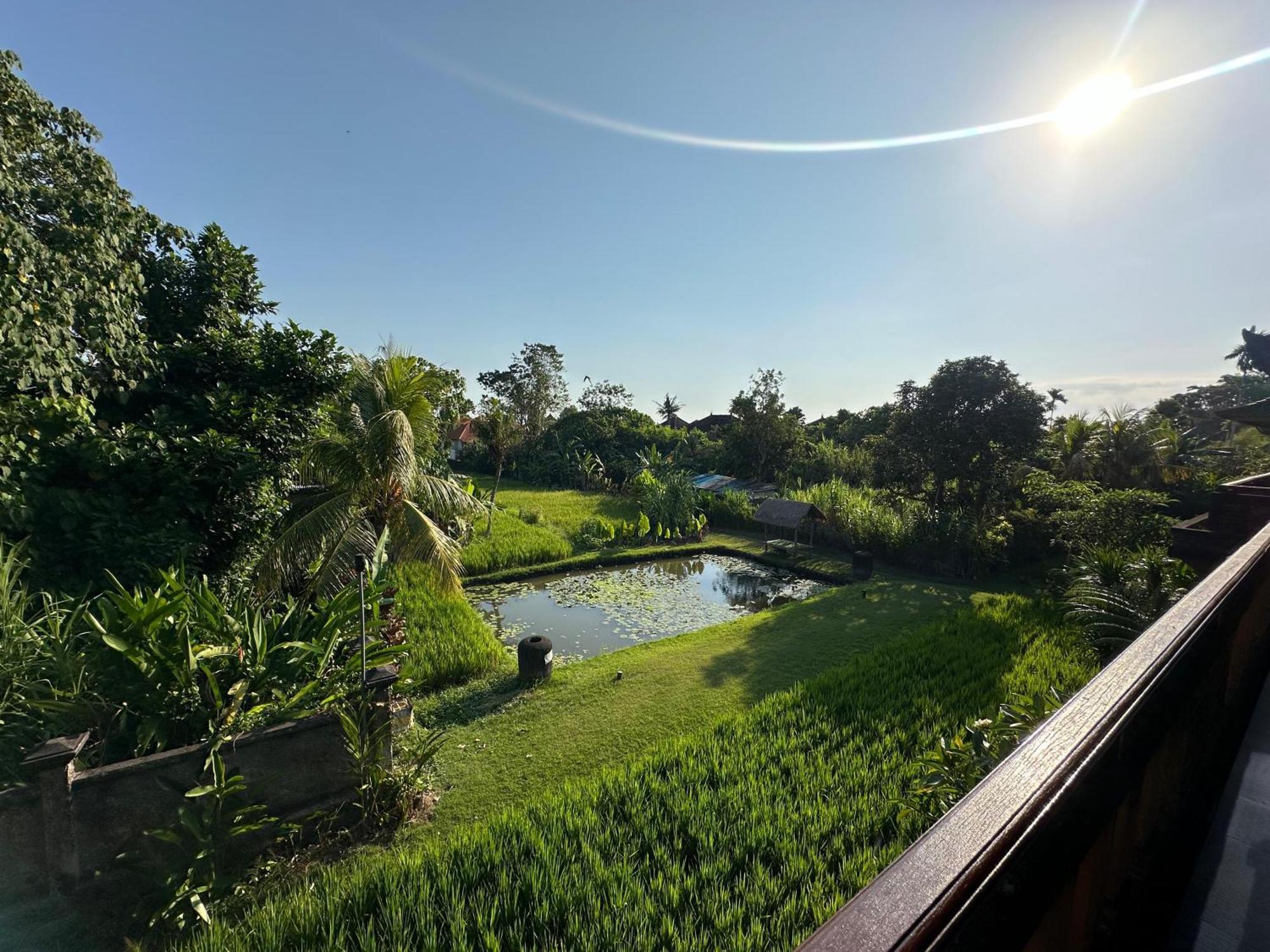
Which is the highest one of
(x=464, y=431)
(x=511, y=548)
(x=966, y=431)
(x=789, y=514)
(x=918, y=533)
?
(x=464, y=431)

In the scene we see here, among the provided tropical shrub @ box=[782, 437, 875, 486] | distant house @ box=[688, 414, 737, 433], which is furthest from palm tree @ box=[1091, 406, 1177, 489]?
distant house @ box=[688, 414, 737, 433]

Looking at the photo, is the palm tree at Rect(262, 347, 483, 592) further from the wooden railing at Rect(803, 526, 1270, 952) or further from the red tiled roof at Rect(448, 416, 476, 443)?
the red tiled roof at Rect(448, 416, 476, 443)

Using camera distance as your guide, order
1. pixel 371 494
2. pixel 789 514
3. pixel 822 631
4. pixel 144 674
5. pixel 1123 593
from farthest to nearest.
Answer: pixel 789 514
pixel 822 631
pixel 371 494
pixel 1123 593
pixel 144 674

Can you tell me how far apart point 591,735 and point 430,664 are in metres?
2.48

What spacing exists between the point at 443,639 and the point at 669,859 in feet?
15.7

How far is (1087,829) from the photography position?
2.32 ft

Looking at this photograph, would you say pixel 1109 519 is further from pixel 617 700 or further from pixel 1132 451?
pixel 617 700

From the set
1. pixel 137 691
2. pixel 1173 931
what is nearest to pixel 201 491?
pixel 137 691

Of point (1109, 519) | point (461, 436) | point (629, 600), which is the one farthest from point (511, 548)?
point (461, 436)

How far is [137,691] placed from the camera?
3.52m

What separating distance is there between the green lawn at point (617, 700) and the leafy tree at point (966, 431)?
4.26 metres

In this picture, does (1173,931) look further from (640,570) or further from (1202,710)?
(640,570)

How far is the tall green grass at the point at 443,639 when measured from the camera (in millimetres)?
6570

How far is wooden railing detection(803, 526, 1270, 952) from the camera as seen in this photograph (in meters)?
0.51
